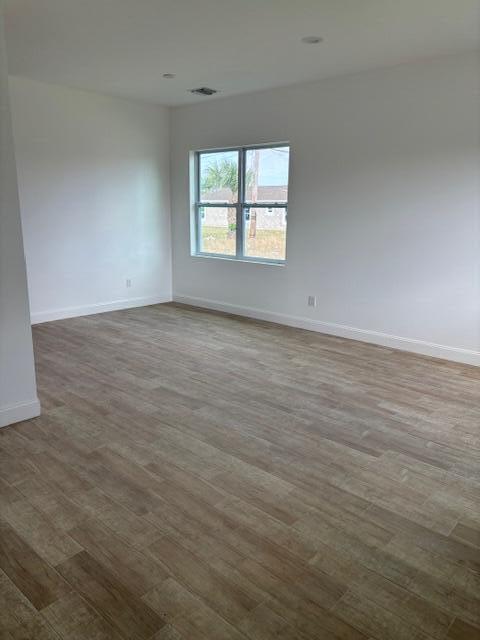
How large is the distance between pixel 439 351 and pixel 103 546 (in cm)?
366

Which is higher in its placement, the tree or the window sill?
the tree

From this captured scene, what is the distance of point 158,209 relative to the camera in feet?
21.8

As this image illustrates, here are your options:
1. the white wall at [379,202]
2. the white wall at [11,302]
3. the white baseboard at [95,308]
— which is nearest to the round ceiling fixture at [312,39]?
the white wall at [379,202]

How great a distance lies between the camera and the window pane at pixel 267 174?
5.51 m

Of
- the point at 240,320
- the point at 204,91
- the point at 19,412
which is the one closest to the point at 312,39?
the point at 204,91

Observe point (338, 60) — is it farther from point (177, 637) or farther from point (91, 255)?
point (177, 637)

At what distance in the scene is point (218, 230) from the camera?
6.38m

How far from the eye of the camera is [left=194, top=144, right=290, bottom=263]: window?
18.4 ft

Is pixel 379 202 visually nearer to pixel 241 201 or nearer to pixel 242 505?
pixel 241 201

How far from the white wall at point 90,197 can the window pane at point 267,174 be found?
1.42 meters

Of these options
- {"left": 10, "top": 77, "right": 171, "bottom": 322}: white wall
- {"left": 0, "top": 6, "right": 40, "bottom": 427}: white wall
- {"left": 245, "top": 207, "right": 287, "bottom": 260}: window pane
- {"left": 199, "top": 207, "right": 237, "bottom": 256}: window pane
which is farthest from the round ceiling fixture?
{"left": 10, "top": 77, "right": 171, "bottom": 322}: white wall

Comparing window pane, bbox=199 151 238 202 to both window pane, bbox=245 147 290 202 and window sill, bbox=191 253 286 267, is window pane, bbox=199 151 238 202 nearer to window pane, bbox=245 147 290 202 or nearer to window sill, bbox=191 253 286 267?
window pane, bbox=245 147 290 202

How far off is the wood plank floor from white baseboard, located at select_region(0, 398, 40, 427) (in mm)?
66

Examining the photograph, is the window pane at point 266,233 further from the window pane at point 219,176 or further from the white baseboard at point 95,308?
the white baseboard at point 95,308
